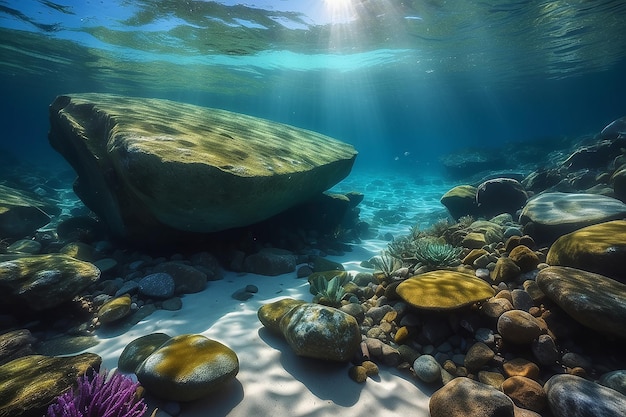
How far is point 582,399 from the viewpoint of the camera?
236cm

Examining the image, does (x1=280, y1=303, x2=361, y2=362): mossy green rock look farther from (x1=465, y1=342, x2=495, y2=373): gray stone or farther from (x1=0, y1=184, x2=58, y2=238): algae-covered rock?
→ (x1=0, y1=184, x2=58, y2=238): algae-covered rock

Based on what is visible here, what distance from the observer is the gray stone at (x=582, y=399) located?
2.25 metres

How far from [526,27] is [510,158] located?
42.7ft

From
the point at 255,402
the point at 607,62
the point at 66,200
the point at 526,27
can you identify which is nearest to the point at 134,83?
the point at 66,200

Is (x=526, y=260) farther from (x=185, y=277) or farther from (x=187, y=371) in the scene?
(x=185, y=277)

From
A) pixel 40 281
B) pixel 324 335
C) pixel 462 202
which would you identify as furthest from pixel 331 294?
pixel 462 202

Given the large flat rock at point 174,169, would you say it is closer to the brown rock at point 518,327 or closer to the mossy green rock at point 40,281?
the mossy green rock at point 40,281

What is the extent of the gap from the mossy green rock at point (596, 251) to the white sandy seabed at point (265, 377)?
270 cm

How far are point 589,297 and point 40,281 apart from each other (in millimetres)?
7036

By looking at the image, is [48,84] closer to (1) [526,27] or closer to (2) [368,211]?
(2) [368,211]

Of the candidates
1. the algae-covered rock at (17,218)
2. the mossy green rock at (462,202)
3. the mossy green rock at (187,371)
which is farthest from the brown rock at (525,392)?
the algae-covered rock at (17,218)

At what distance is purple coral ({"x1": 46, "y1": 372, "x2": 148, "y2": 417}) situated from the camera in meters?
2.20

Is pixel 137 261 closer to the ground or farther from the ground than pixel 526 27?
closer to the ground

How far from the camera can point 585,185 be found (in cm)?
937
